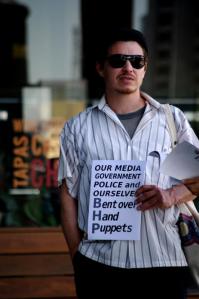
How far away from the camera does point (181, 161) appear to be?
152cm

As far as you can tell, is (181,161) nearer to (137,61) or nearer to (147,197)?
(147,197)

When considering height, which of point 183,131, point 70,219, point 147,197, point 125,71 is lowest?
point 70,219

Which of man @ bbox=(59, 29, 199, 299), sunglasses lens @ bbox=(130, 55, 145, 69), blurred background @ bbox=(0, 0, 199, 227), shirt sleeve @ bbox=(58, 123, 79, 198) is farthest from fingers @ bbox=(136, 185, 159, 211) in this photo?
blurred background @ bbox=(0, 0, 199, 227)

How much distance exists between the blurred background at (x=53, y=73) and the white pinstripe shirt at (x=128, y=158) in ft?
5.95

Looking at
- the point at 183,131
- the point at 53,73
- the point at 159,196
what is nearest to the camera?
the point at 159,196

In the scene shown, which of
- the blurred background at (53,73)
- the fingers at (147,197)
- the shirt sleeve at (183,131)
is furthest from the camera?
the blurred background at (53,73)

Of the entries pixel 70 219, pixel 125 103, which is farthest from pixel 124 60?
pixel 70 219

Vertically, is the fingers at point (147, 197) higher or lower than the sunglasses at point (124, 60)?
lower

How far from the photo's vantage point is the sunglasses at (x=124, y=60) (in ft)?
5.18

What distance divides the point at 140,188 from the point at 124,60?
0.38 metres

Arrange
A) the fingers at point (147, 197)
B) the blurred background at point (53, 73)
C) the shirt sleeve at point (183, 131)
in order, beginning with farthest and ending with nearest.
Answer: the blurred background at point (53, 73) → the shirt sleeve at point (183, 131) → the fingers at point (147, 197)

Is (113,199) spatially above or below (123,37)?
below

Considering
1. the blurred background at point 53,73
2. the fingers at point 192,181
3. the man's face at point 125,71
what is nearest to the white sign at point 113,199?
the fingers at point 192,181

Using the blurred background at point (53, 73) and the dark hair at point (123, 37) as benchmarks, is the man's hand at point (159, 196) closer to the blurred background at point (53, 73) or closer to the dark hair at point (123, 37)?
the dark hair at point (123, 37)
